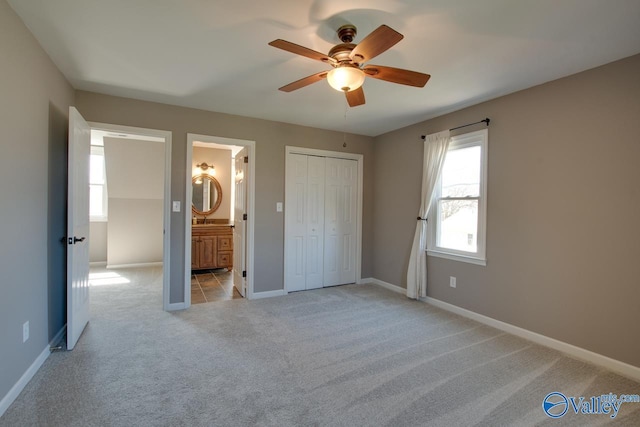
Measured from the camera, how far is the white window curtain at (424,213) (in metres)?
3.85

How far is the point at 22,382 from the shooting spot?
2055mm

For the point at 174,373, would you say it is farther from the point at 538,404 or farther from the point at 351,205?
the point at 351,205

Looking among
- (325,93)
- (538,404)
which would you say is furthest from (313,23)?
(538,404)

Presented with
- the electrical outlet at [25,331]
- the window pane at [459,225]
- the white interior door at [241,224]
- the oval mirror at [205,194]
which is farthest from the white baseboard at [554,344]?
the oval mirror at [205,194]

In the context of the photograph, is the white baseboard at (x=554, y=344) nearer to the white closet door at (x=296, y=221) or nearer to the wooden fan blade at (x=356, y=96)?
the white closet door at (x=296, y=221)

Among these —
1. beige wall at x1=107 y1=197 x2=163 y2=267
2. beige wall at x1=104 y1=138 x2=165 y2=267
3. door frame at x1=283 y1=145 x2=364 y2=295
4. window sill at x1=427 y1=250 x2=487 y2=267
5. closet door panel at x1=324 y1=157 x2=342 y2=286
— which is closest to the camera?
window sill at x1=427 y1=250 x2=487 y2=267

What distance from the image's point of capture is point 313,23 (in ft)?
6.62

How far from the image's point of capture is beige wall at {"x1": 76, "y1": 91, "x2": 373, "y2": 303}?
11.3ft

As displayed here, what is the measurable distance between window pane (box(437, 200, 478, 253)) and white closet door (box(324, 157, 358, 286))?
1460mm

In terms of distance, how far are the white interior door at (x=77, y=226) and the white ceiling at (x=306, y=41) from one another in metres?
0.62

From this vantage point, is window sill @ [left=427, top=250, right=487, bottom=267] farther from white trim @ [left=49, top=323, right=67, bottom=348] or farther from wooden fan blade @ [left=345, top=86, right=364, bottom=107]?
white trim @ [left=49, top=323, right=67, bottom=348]

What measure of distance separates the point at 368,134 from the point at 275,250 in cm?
238

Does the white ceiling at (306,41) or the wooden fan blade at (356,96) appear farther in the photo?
the wooden fan blade at (356,96)

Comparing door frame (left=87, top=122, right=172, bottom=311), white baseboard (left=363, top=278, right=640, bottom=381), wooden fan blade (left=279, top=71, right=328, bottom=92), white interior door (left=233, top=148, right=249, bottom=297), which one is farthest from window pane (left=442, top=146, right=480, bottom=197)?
door frame (left=87, top=122, right=172, bottom=311)
